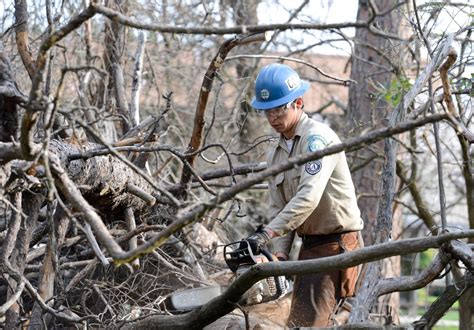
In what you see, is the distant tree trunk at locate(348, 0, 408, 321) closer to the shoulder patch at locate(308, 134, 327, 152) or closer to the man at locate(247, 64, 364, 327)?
the man at locate(247, 64, 364, 327)

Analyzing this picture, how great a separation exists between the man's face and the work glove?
0.86 m

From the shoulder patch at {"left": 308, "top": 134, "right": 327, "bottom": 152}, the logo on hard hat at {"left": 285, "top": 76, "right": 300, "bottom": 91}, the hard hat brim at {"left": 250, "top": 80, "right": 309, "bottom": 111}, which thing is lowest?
the shoulder patch at {"left": 308, "top": 134, "right": 327, "bottom": 152}

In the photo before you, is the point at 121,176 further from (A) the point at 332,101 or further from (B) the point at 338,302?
(A) the point at 332,101

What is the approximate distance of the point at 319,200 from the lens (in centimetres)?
566

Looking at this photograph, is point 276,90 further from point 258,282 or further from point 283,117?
point 258,282

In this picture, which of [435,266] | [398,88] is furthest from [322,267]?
[398,88]

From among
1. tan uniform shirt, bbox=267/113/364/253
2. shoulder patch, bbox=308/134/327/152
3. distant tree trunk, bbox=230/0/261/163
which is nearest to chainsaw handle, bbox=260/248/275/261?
tan uniform shirt, bbox=267/113/364/253

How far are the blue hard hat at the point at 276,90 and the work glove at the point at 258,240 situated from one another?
3.09 ft

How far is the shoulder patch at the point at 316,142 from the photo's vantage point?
18.4 feet

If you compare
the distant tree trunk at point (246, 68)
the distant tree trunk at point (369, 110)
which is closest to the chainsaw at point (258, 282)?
the distant tree trunk at point (369, 110)

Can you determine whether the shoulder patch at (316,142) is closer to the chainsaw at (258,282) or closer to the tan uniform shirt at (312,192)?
the tan uniform shirt at (312,192)

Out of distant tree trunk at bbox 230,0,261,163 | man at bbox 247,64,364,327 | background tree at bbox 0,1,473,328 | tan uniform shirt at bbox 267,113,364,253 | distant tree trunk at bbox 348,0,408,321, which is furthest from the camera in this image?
distant tree trunk at bbox 230,0,261,163

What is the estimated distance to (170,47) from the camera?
41.8 feet

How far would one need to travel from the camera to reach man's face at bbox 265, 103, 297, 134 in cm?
595
